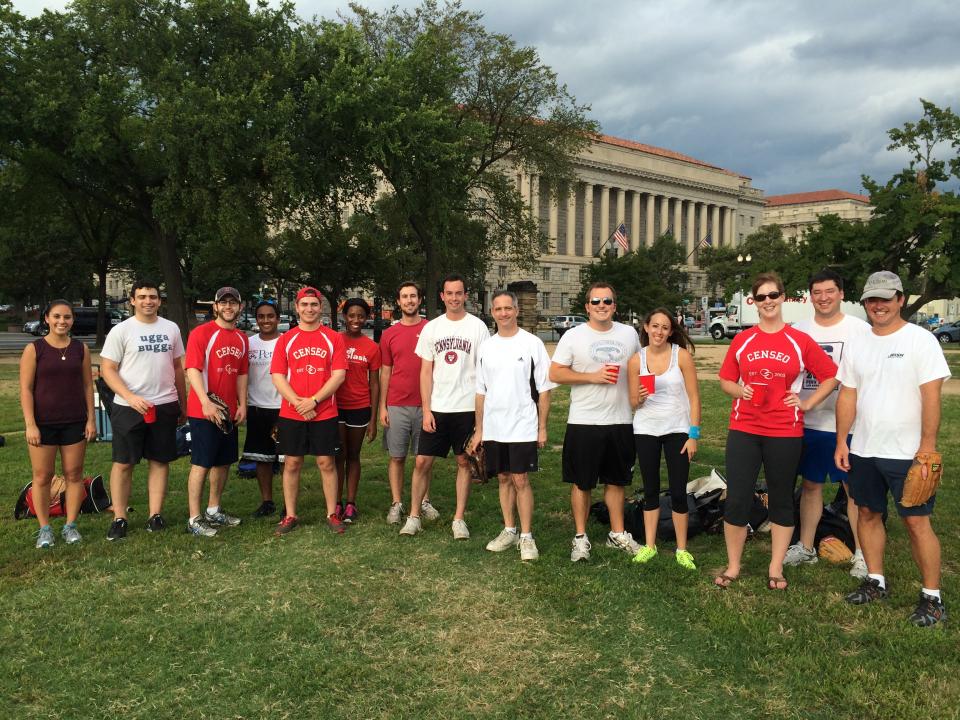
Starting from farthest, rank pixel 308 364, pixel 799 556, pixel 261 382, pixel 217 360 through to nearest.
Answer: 1. pixel 261 382
2. pixel 217 360
3. pixel 308 364
4. pixel 799 556

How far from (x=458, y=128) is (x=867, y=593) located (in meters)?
21.5

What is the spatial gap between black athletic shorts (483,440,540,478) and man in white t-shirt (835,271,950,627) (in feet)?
6.37

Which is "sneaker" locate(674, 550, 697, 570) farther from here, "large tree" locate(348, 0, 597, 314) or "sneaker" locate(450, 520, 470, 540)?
"large tree" locate(348, 0, 597, 314)

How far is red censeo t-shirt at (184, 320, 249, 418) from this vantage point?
5852 mm

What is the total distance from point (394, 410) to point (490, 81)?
27.1 m

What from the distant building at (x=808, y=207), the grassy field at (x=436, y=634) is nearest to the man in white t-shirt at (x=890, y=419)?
the grassy field at (x=436, y=634)

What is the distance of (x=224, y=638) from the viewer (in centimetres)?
397

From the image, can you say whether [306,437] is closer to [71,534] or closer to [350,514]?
[350,514]

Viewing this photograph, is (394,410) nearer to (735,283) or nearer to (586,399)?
(586,399)

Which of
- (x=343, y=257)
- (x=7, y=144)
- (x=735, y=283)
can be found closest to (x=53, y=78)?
(x=7, y=144)

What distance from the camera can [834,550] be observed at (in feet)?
17.2

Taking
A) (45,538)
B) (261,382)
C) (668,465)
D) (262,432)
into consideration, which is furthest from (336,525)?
(668,465)

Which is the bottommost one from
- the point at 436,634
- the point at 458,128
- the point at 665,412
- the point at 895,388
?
the point at 436,634

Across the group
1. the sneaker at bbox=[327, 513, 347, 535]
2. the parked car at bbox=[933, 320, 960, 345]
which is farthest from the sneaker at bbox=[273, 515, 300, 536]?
the parked car at bbox=[933, 320, 960, 345]
